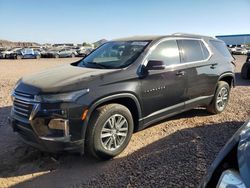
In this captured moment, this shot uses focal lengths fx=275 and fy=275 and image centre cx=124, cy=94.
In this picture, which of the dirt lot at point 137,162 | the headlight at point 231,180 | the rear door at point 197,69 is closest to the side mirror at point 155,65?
the rear door at point 197,69

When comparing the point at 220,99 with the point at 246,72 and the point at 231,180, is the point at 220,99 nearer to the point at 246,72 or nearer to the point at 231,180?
the point at 231,180

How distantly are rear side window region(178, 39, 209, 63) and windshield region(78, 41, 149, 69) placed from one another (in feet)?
2.83

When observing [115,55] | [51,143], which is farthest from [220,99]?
[51,143]

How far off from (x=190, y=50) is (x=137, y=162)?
2626mm

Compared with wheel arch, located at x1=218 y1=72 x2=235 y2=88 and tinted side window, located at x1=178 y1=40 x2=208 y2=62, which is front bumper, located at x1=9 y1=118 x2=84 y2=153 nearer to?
tinted side window, located at x1=178 y1=40 x2=208 y2=62

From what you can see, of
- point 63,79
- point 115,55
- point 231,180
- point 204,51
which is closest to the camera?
point 231,180

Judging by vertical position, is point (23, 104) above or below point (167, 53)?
below

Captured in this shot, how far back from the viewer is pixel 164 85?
15.6 feet

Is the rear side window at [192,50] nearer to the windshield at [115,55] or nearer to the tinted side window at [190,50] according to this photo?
the tinted side window at [190,50]

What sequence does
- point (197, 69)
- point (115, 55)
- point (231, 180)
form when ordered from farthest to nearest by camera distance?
point (197, 69)
point (115, 55)
point (231, 180)

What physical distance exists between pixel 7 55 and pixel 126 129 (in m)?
37.6

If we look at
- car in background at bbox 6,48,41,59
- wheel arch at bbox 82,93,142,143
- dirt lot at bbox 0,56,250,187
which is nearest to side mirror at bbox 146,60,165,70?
wheel arch at bbox 82,93,142,143

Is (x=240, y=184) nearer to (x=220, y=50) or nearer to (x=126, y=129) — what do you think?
(x=126, y=129)

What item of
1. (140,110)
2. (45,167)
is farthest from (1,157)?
(140,110)
